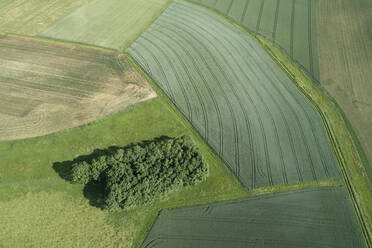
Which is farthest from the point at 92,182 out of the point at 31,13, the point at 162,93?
the point at 31,13

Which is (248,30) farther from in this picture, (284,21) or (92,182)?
(92,182)

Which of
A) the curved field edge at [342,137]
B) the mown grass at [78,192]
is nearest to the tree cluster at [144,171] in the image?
the mown grass at [78,192]

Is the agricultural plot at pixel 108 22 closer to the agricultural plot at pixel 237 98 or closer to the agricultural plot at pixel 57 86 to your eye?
the agricultural plot at pixel 237 98

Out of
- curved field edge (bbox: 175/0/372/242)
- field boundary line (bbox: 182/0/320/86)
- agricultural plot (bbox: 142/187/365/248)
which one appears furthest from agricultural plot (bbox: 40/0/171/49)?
agricultural plot (bbox: 142/187/365/248)

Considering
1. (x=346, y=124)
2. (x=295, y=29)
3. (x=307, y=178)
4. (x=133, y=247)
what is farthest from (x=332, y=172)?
(x=295, y=29)

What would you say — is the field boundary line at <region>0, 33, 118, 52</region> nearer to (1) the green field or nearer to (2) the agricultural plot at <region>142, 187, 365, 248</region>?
(1) the green field

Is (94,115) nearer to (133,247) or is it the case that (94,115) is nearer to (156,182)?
(156,182)

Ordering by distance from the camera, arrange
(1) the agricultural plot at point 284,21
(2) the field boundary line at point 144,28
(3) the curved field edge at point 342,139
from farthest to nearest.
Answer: (1) the agricultural plot at point 284,21 < (2) the field boundary line at point 144,28 < (3) the curved field edge at point 342,139

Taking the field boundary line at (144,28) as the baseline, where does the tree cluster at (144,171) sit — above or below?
below
